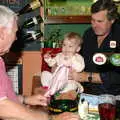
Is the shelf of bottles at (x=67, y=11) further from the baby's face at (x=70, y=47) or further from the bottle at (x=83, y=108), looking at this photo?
→ the bottle at (x=83, y=108)

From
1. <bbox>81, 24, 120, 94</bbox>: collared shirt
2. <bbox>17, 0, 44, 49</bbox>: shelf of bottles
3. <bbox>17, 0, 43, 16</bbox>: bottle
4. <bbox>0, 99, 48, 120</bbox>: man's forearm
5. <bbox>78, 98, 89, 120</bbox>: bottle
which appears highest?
<bbox>17, 0, 43, 16</bbox>: bottle

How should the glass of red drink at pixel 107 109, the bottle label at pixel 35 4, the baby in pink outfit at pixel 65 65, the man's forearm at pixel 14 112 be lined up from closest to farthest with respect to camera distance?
the man's forearm at pixel 14 112, the glass of red drink at pixel 107 109, the baby in pink outfit at pixel 65 65, the bottle label at pixel 35 4

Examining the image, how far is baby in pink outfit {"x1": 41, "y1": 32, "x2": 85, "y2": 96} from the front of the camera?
234 cm

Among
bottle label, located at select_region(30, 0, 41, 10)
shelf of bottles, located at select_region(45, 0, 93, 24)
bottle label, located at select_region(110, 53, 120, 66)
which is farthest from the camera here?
bottle label, located at select_region(30, 0, 41, 10)

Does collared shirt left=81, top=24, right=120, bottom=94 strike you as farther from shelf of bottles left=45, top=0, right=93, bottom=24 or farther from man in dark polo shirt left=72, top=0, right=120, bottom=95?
shelf of bottles left=45, top=0, right=93, bottom=24

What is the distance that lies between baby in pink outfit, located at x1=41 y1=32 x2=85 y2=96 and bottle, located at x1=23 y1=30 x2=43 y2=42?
1.53ft

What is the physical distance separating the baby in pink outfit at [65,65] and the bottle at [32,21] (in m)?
0.50

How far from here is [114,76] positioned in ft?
7.99

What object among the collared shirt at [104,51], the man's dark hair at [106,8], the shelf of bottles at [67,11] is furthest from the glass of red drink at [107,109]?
the shelf of bottles at [67,11]

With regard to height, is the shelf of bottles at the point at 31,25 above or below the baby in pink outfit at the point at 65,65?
above

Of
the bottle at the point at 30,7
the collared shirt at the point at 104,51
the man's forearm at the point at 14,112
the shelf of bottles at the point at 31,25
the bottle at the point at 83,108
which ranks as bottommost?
the bottle at the point at 83,108

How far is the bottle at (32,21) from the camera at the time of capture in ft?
10.1

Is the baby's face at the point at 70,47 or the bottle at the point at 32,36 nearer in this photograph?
the baby's face at the point at 70,47

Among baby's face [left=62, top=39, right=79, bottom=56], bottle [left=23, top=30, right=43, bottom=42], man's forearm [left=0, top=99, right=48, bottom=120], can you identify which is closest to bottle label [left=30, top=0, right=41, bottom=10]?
bottle [left=23, top=30, right=43, bottom=42]
